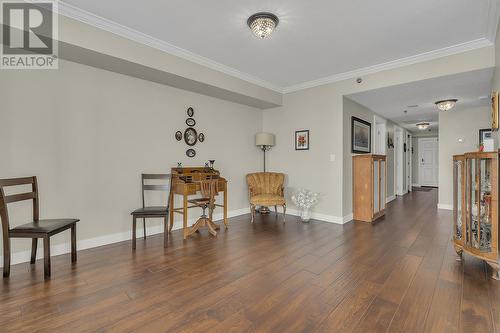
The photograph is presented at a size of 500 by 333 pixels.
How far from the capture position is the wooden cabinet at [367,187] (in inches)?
182

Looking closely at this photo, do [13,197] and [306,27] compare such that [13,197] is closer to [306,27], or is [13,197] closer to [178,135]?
[178,135]

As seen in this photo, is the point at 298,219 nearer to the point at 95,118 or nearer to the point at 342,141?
the point at 342,141

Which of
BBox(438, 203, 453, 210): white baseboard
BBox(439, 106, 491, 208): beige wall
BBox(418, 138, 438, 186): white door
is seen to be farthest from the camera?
BBox(418, 138, 438, 186): white door

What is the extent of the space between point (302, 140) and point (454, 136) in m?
3.75

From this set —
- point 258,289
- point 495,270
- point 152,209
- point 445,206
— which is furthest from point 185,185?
point 445,206

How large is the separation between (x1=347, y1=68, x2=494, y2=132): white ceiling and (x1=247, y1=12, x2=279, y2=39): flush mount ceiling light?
7.59ft

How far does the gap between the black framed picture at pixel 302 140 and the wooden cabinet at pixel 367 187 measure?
941 mm

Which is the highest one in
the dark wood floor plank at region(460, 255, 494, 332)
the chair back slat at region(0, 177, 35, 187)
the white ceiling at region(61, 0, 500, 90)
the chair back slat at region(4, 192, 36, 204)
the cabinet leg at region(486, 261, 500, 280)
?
the white ceiling at region(61, 0, 500, 90)

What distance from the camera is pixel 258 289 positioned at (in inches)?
85.3

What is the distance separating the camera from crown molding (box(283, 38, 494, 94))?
323 cm

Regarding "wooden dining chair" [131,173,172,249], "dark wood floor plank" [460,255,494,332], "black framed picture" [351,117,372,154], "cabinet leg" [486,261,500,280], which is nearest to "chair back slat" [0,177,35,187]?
"wooden dining chair" [131,173,172,249]

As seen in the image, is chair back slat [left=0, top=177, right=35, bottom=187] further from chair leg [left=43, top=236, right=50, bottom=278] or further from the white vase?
the white vase

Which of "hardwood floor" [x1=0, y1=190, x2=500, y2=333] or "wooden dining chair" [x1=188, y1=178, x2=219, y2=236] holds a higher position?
"wooden dining chair" [x1=188, y1=178, x2=219, y2=236]

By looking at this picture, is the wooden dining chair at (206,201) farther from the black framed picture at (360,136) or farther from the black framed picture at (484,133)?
the black framed picture at (484,133)
